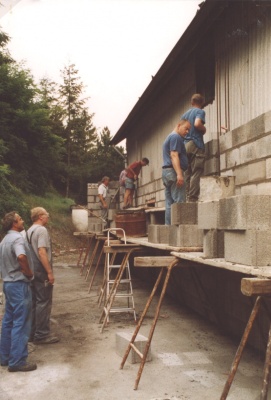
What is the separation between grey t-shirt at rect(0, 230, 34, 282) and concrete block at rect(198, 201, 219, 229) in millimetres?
2304

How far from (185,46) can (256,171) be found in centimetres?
353

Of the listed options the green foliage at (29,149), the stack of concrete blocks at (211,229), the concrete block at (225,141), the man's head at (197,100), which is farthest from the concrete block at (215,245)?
the green foliage at (29,149)

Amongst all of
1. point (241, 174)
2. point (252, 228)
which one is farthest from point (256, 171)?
point (252, 228)

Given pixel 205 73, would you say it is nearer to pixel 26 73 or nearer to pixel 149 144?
pixel 149 144

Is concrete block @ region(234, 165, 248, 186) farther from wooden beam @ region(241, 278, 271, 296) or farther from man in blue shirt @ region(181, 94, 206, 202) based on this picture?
wooden beam @ region(241, 278, 271, 296)

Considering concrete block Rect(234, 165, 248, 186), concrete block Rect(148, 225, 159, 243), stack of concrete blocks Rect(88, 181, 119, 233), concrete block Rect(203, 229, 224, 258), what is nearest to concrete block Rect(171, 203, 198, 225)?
concrete block Rect(234, 165, 248, 186)

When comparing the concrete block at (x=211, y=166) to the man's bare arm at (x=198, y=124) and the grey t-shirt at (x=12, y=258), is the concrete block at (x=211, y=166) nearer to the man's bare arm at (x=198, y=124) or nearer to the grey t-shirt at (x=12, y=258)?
the man's bare arm at (x=198, y=124)

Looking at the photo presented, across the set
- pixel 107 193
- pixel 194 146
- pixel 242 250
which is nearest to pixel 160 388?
pixel 242 250

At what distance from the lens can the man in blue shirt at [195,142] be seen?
7316 mm

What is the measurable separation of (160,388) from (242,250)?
199 centimetres

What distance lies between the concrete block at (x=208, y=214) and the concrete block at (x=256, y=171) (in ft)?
3.59

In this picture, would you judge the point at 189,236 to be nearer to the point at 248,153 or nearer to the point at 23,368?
the point at 248,153

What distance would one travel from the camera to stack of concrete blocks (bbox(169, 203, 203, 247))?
5.82m

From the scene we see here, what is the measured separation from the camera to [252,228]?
12.7ft
